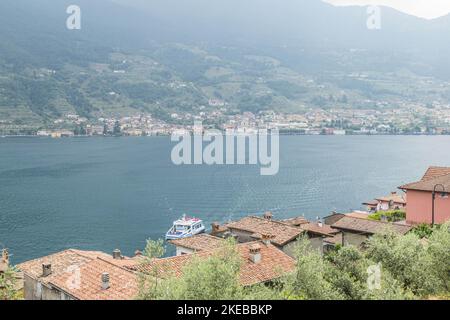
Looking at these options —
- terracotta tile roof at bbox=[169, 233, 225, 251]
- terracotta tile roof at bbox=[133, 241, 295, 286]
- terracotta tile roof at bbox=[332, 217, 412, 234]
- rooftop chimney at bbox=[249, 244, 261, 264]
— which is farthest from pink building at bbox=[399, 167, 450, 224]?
rooftop chimney at bbox=[249, 244, 261, 264]

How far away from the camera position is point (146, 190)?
10100cm

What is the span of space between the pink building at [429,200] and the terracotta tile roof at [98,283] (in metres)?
20.5

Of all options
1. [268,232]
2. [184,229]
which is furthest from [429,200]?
[184,229]

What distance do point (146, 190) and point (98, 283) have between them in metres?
79.8

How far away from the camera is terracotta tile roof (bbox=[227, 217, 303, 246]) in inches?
1288

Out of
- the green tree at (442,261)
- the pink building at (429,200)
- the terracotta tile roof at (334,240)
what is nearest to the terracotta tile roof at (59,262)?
the terracotta tile roof at (334,240)

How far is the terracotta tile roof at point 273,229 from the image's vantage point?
107 ft

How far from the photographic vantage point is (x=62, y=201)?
293ft

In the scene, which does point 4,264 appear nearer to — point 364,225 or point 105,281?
point 105,281

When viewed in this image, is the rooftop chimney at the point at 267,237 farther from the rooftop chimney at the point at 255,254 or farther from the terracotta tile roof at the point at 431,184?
the terracotta tile roof at the point at 431,184
